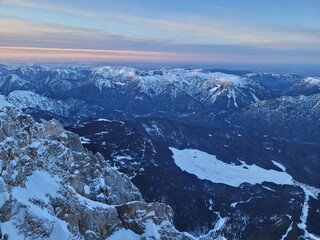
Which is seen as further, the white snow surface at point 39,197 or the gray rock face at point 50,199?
the gray rock face at point 50,199

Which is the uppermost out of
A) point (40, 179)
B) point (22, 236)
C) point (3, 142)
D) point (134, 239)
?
point (3, 142)

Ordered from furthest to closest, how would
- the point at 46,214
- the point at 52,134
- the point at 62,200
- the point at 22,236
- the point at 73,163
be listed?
the point at 52,134 < the point at 73,163 < the point at 62,200 < the point at 46,214 < the point at 22,236

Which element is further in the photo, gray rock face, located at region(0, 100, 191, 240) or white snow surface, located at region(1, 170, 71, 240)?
gray rock face, located at region(0, 100, 191, 240)

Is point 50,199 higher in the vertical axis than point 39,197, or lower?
lower

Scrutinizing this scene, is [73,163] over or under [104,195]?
over

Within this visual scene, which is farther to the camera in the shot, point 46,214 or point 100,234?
point 100,234

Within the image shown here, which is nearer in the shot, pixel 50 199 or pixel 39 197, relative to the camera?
pixel 39 197

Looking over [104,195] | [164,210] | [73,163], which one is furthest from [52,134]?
[164,210]

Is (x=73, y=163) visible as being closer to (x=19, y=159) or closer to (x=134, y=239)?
(x=19, y=159)
